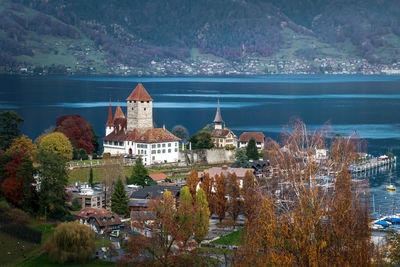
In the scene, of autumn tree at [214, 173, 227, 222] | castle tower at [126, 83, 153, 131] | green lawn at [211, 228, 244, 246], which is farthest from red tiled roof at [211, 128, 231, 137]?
green lawn at [211, 228, 244, 246]

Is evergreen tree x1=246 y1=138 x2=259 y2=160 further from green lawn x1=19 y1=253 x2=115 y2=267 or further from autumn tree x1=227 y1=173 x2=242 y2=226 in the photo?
green lawn x1=19 y1=253 x2=115 y2=267

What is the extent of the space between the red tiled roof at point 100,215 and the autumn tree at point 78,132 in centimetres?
2182

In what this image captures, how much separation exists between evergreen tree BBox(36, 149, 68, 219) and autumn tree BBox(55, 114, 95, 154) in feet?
62.8

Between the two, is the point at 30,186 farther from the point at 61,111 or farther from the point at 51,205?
the point at 61,111

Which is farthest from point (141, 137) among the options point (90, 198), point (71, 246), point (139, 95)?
point (71, 246)

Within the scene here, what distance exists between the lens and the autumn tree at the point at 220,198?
165ft

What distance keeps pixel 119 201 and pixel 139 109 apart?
74.2 feet

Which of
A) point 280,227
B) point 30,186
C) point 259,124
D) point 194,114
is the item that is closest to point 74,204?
point 30,186

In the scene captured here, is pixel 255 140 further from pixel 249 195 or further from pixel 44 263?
pixel 44 263

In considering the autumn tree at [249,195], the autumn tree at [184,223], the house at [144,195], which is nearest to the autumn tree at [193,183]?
the house at [144,195]

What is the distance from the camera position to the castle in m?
70.6

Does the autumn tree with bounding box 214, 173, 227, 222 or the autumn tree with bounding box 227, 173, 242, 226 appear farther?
the autumn tree with bounding box 214, 173, 227, 222

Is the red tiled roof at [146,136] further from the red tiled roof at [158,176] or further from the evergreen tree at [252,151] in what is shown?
the evergreen tree at [252,151]

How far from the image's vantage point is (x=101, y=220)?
4728 centimetres
